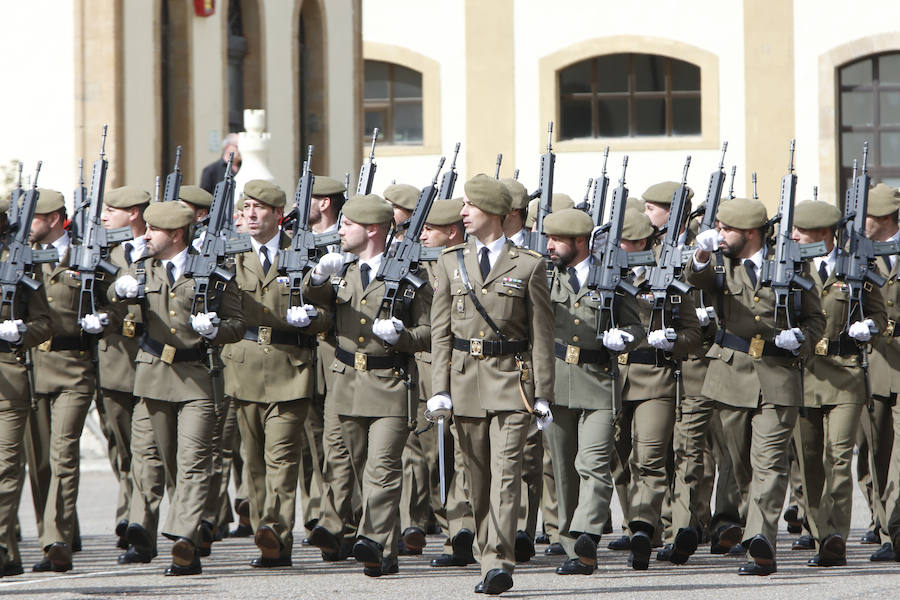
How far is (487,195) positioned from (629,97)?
875 inches

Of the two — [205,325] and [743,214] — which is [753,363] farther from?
[205,325]

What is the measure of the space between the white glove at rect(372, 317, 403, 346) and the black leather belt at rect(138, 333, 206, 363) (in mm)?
942

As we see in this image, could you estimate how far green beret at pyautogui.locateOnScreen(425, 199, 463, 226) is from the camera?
10172mm

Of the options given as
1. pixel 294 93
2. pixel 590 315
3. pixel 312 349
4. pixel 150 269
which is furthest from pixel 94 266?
pixel 294 93

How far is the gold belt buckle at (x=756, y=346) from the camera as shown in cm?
938

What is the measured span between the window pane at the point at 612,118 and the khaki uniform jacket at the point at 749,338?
21.1 metres

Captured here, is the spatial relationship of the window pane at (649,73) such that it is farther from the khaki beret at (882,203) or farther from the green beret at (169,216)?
the green beret at (169,216)

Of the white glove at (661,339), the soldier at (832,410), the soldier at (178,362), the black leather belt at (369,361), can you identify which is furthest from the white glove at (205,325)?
the soldier at (832,410)

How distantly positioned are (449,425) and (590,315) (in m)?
1.21

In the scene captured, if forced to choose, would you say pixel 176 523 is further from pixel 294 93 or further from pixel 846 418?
pixel 294 93

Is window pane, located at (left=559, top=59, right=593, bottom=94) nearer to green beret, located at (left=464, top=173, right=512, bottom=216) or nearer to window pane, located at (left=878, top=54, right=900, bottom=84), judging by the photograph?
window pane, located at (left=878, top=54, right=900, bottom=84)

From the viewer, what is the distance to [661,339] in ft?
30.9

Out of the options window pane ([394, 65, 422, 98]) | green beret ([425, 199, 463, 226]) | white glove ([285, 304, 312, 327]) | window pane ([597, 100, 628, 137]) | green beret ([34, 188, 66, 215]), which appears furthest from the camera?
window pane ([394, 65, 422, 98])

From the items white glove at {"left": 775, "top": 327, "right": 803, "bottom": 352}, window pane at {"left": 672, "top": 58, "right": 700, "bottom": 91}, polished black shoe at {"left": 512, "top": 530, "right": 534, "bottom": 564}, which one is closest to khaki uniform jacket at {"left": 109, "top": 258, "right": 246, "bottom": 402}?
polished black shoe at {"left": 512, "top": 530, "right": 534, "bottom": 564}
